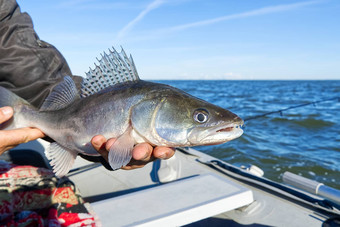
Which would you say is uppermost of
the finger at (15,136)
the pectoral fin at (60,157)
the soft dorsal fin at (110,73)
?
the soft dorsal fin at (110,73)

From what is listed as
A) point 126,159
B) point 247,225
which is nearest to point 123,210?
point 126,159

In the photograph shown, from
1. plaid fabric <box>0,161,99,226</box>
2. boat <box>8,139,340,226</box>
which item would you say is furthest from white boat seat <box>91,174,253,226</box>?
plaid fabric <box>0,161,99,226</box>

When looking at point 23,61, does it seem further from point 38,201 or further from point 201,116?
point 201,116

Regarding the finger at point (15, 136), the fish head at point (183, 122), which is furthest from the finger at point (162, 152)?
the finger at point (15, 136)

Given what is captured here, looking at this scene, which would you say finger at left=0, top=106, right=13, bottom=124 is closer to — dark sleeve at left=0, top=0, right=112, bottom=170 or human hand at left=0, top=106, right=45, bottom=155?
human hand at left=0, top=106, right=45, bottom=155

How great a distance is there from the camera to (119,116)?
2.23 m

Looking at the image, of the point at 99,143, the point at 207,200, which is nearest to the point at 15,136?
the point at 99,143

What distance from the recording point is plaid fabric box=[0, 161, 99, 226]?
268 cm

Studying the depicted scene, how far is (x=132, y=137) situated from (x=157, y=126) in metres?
0.24

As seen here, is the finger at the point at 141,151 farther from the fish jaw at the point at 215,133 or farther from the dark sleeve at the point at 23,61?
the dark sleeve at the point at 23,61

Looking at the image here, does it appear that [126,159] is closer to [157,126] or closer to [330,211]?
[157,126]

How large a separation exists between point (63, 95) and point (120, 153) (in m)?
0.97

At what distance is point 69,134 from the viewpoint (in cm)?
249

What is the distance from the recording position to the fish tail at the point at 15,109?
257 centimetres
